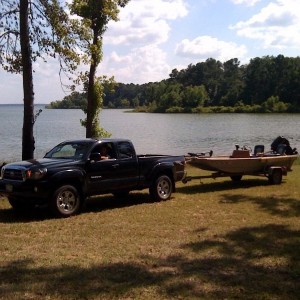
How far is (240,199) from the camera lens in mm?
12570

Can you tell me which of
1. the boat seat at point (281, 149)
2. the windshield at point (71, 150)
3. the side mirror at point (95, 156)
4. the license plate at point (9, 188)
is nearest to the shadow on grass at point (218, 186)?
the boat seat at point (281, 149)

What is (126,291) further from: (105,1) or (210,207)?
(105,1)

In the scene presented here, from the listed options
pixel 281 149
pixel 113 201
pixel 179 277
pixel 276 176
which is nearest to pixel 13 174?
pixel 113 201

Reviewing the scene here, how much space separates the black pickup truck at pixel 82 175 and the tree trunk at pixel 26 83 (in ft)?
9.75

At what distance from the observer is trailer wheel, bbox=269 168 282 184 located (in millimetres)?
15514

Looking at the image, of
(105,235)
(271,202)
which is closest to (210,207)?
(271,202)

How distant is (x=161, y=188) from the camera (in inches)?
488

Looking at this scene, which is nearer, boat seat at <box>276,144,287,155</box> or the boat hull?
the boat hull

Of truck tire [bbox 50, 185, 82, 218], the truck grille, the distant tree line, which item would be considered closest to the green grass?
truck tire [bbox 50, 185, 82, 218]

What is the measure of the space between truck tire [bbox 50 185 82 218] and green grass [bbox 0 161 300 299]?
0.22 meters

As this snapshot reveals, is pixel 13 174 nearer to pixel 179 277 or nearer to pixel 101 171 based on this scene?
pixel 101 171

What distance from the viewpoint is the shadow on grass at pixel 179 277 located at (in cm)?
544

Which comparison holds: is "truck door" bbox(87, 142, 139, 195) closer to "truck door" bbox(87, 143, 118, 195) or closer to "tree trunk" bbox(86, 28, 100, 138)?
"truck door" bbox(87, 143, 118, 195)

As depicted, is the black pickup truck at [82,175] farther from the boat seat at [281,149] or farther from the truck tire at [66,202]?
the boat seat at [281,149]
